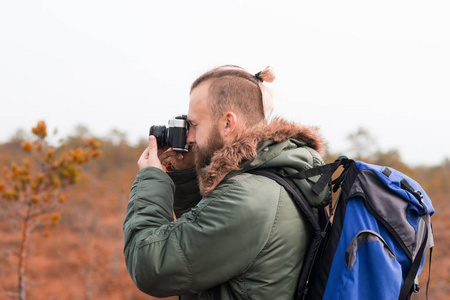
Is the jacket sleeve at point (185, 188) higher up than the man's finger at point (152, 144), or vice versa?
the man's finger at point (152, 144)

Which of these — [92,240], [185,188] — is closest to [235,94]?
[185,188]

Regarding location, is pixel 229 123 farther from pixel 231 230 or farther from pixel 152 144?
pixel 231 230

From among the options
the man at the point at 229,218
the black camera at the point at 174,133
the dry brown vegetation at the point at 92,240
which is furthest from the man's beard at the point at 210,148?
the dry brown vegetation at the point at 92,240

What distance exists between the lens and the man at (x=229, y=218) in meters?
1.18

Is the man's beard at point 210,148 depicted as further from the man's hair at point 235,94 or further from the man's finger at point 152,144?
the man's finger at point 152,144

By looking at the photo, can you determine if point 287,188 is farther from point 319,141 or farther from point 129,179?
point 129,179

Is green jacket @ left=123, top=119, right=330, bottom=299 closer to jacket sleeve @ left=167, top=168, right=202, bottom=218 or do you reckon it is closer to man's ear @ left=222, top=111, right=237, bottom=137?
man's ear @ left=222, top=111, right=237, bottom=137

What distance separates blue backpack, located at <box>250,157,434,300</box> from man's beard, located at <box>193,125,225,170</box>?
28cm

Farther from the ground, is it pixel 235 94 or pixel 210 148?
pixel 235 94

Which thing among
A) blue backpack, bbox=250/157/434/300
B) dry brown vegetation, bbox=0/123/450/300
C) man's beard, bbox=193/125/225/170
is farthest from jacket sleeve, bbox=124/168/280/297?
dry brown vegetation, bbox=0/123/450/300

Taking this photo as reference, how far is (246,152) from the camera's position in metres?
1.31

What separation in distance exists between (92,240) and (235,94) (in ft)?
41.6

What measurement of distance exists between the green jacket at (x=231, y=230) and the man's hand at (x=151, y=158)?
0.48 feet

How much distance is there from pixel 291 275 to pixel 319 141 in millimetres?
540
